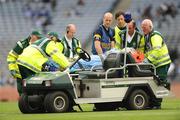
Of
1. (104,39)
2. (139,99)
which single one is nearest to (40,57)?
(104,39)

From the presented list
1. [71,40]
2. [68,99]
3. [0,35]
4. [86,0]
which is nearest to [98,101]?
[68,99]

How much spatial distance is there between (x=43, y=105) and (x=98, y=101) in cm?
120

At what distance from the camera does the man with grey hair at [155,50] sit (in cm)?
1958

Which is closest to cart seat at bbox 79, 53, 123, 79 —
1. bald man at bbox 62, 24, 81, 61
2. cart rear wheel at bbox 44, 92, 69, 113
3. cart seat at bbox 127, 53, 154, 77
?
cart seat at bbox 127, 53, 154, 77

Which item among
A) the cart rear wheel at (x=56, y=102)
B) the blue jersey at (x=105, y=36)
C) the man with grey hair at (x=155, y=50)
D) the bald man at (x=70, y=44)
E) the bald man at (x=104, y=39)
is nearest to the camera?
the cart rear wheel at (x=56, y=102)

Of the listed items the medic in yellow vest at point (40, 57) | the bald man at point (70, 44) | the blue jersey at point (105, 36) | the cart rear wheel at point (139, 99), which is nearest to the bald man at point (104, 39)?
the blue jersey at point (105, 36)

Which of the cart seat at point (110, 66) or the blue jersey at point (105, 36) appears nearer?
the cart seat at point (110, 66)

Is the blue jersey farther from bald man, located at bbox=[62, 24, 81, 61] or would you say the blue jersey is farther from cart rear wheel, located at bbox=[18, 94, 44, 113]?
cart rear wheel, located at bbox=[18, 94, 44, 113]

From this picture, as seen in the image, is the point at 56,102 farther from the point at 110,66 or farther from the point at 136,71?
the point at 136,71

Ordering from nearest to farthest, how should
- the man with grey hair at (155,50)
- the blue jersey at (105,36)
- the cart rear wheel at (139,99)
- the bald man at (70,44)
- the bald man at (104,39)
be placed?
the cart rear wheel at (139,99), the man with grey hair at (155,50), the bald man at (104,39), the blue jersey at (105,36), the bald man at (70,44)

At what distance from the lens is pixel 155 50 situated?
1958 centimetres

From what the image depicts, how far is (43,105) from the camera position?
18.3m

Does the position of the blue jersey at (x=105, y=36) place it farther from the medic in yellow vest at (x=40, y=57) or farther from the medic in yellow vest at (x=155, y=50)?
the medic in yellow vest at (x=40, y=57)

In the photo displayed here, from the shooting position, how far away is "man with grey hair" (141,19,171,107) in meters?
19.6
